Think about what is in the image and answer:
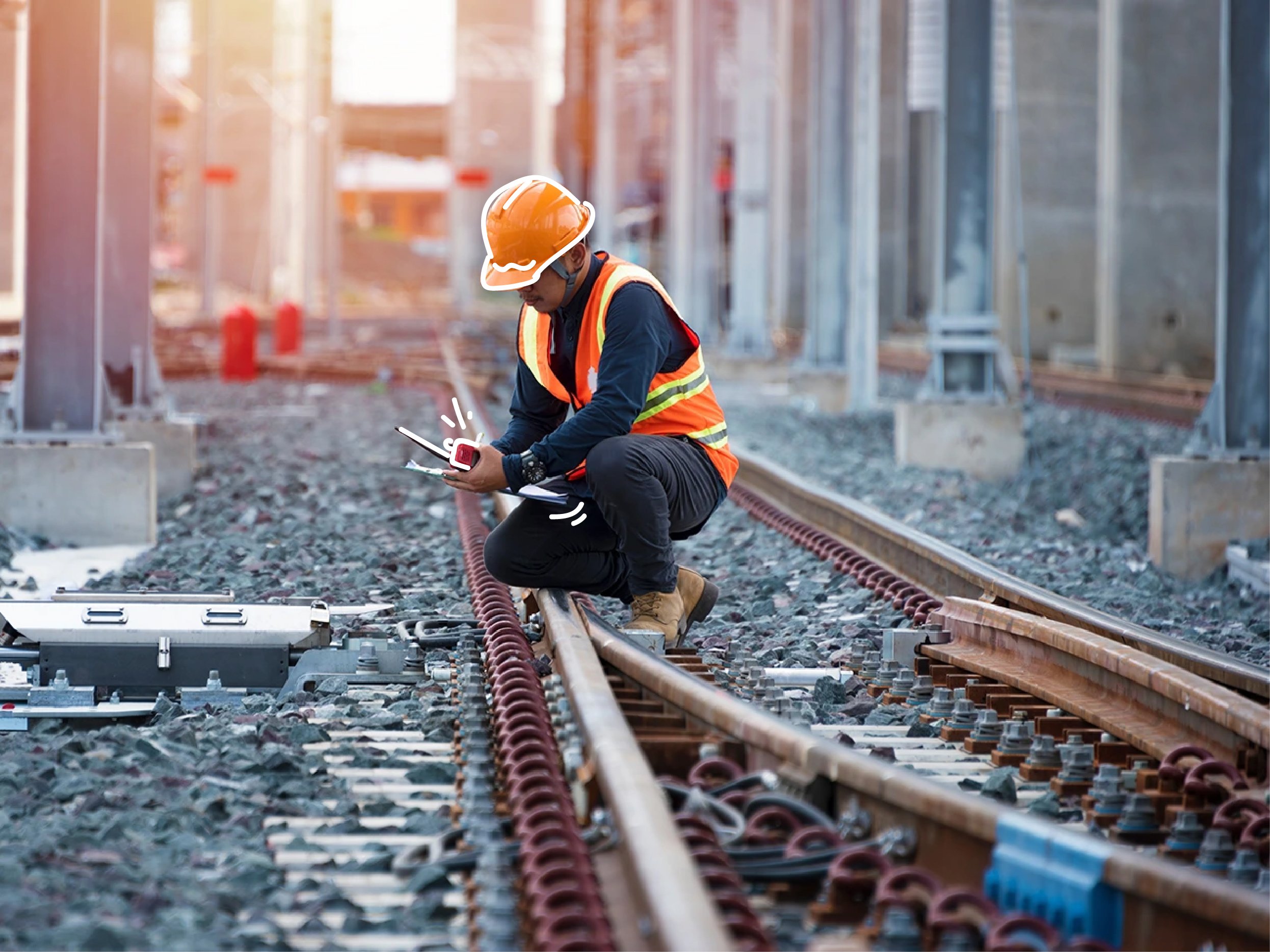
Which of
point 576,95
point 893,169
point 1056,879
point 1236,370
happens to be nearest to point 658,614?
point 1056,879

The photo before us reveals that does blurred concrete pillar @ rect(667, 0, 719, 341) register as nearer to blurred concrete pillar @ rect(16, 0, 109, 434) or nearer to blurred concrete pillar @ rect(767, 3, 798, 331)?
blurred concrete pillar @ rect(767, 3, 798, 331)

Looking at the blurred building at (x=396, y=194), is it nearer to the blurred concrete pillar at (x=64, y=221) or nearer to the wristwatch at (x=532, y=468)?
the blurred concrete pillar at (x=64, y=221)

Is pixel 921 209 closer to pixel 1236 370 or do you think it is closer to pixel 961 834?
pixel 1236 370

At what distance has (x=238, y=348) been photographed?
2180cm

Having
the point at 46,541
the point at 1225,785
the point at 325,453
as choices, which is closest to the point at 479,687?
the point at 1225,785

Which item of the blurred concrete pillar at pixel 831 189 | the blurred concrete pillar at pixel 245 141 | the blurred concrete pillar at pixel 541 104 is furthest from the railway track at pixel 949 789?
the blurred concrete pillar at pixel 245 141

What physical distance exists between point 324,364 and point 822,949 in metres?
21.0

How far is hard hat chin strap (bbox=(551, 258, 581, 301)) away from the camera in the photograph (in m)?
5.29

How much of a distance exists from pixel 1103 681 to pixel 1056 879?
192 cm

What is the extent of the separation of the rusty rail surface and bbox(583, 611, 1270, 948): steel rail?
3.39 ft

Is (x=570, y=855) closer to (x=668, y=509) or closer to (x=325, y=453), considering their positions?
(x=668, y=509)

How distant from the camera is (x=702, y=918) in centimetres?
273

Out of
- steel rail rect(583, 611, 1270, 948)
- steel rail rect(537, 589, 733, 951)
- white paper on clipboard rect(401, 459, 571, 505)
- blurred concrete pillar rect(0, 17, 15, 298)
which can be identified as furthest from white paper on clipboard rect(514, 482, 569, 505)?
blurred concrete pillar rect(0, 17, 15, 298)

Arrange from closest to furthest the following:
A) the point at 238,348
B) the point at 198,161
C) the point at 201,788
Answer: the point at 201,788
the point at 238,348
the point at 198,161
